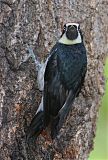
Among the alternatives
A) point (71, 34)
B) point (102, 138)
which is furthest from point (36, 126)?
point (102, 138)

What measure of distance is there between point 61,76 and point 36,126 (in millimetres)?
452

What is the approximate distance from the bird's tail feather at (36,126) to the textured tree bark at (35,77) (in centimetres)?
5

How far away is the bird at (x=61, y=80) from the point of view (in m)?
4.15

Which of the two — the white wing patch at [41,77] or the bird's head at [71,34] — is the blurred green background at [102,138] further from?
the white wing patch at [41,77]

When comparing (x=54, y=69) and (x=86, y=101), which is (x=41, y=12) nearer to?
(x=54, y=69)

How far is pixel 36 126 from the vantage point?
4.19 metres

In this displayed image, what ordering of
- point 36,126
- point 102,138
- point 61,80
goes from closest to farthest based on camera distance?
point 36,126 < point 61,80 < point 102,138

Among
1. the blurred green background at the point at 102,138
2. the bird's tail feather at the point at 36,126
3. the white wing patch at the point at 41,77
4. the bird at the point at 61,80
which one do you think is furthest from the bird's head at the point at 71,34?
the blurred green background at the point at 102,138

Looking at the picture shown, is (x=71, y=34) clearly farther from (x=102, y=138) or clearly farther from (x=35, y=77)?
(x=102, y=138)

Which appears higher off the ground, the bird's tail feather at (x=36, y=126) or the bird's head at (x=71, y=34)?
the bird's head at (x=71, y=34)

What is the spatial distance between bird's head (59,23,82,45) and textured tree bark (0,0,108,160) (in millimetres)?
74

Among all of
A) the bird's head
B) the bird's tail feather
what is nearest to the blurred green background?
the bird's head

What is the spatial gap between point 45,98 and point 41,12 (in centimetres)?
74

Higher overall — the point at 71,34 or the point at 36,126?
the point at 71,34
